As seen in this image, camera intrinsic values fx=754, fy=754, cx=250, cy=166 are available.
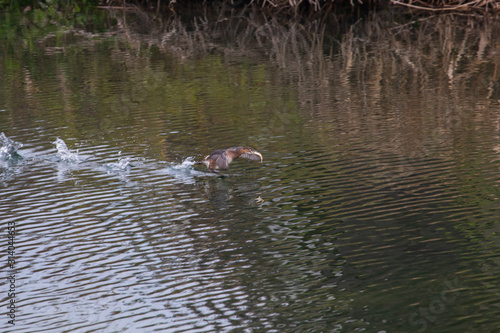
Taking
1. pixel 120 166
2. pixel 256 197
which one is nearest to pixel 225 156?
pixel 256 197

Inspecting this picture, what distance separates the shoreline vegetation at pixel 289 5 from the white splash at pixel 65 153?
1638 cm

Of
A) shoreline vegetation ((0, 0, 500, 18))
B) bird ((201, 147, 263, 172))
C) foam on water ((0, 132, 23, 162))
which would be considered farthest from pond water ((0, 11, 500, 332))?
shoreline vegetation ((0, 0, 500, 18))

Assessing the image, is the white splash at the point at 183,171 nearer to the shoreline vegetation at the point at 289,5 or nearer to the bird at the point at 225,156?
the bird at the point at 225,156

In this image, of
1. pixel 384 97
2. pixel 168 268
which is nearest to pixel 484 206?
pixel 168 268

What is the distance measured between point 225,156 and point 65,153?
249cm

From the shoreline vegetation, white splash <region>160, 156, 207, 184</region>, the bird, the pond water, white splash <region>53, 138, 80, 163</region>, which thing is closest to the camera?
the pond water

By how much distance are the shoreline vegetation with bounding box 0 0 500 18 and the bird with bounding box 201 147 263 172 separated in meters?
16.3

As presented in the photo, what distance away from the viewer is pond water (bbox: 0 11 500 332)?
632 centimetres

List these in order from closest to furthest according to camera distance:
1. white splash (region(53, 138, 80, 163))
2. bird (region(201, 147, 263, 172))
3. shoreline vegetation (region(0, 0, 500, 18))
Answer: bird (region(201, 147, 263, 172)) → white splash (region(53, 138, 80, 163)) → shoreline vegetation (region(0, 0, 500, 18))

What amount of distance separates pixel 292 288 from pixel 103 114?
7.56 m

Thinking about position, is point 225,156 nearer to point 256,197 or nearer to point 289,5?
point 256,197

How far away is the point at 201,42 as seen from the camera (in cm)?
2100

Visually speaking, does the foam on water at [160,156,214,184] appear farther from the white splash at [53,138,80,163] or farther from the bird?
the white splash at [53,138,80,163]

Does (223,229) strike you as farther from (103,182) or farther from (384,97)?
(384,97)
